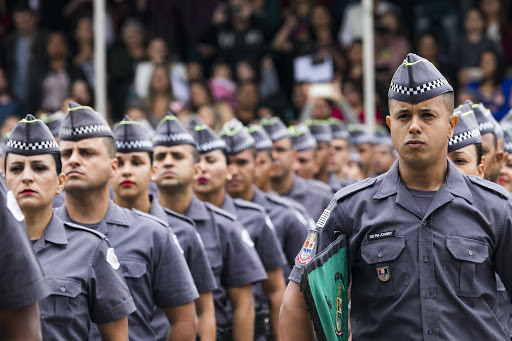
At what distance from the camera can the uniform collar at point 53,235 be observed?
186 inches

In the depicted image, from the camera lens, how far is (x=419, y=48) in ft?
50.7

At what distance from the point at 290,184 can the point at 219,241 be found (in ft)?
10.2

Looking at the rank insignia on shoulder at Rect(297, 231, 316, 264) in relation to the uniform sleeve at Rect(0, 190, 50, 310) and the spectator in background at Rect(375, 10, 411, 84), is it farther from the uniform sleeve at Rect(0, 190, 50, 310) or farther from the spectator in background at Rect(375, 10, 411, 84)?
the spectator in background at Rect(375, 10, 411, 84)

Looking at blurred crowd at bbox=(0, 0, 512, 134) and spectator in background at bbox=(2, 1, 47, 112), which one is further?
spectator in background at bbox=(2, 1, 47, 112)

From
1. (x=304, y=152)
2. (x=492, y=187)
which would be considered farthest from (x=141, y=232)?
(x=304, y=152)

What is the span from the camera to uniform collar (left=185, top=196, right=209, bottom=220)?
23.3ft

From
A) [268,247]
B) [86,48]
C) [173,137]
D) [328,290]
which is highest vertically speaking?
[86,48]

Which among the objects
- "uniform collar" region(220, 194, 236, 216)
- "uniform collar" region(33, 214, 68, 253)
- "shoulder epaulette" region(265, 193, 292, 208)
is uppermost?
"uniform collar" region(33, 214, 68, 253)

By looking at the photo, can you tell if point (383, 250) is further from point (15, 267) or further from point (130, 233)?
point (130, 233)

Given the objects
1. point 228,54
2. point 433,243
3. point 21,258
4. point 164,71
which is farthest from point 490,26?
point 21,258

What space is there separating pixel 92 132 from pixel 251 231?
2362 mm

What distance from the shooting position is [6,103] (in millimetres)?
14516

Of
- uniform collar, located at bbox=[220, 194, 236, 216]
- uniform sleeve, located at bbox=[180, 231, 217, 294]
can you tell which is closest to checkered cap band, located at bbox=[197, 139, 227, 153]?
uniform collar, located at bbox=[220, 194, 236, 216]

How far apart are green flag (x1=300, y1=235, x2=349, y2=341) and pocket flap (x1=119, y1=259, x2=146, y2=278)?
5.34 ft
